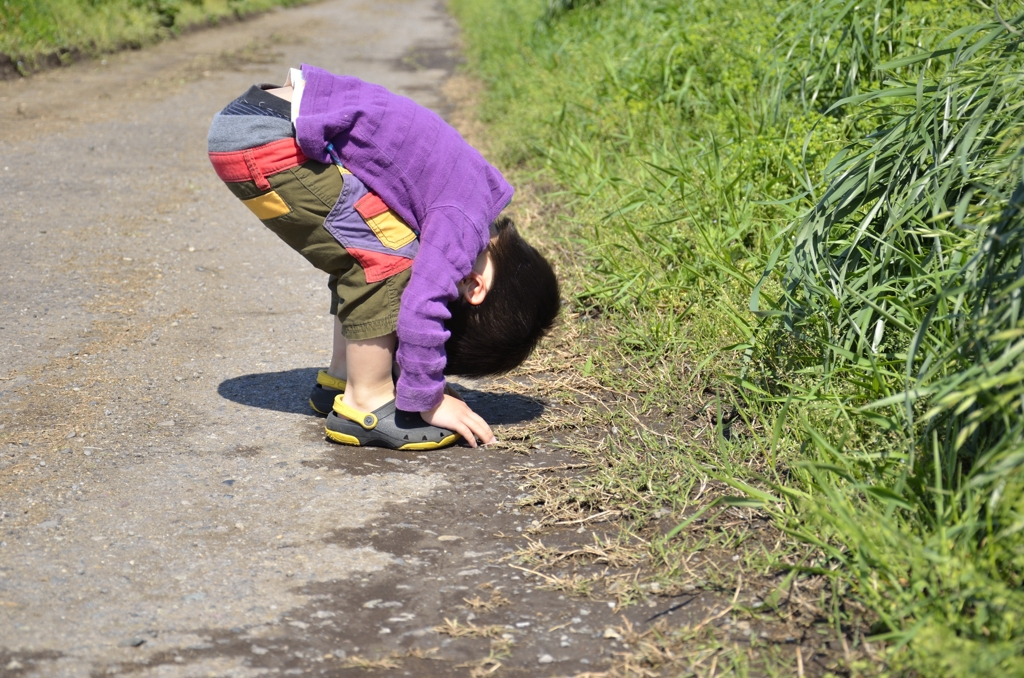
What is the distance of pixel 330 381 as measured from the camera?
2.72 metres

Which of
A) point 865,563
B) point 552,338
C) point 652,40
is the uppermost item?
point 652,40

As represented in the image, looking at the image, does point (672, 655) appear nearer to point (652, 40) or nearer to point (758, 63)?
point (758, 63)

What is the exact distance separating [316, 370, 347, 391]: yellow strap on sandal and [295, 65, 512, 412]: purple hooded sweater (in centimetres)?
33

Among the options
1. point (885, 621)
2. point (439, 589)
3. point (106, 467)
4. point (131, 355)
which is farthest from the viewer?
point (131, 355)

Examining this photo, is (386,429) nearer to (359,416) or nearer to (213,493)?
(359,416)

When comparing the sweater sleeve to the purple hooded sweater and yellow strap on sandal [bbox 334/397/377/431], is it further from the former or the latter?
yellow strap on sandal [bbox 334/397/377/431]

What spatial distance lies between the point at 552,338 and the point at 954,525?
1.65m

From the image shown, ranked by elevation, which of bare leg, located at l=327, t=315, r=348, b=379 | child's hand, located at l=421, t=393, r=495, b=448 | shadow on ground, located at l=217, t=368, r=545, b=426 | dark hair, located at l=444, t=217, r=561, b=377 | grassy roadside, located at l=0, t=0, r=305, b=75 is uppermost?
grassy roadside, located at l=0, t=0, r=305, b=75

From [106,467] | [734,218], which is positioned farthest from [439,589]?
[734,218]

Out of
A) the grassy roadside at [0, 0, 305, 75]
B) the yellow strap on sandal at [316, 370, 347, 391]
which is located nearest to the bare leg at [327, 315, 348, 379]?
the yellow strap on sandal at [316, 370, 347, 391]

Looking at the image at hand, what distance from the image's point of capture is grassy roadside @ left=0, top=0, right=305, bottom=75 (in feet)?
23.6

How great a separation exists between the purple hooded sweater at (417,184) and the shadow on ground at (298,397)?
0.38 m

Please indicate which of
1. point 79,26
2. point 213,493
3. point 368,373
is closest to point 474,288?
point 368,373

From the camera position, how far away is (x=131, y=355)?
297 cm
